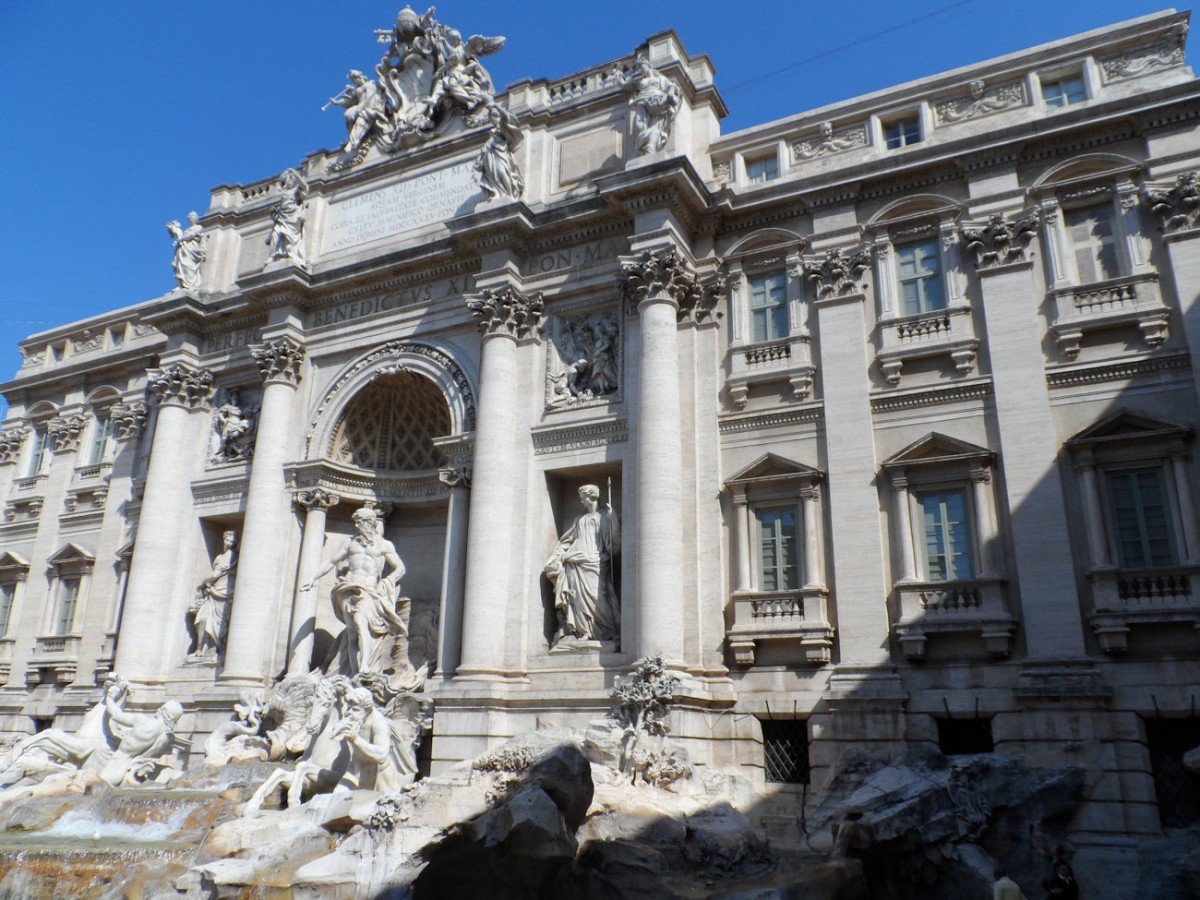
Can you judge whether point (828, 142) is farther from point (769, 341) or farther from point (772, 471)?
point (772, 471)

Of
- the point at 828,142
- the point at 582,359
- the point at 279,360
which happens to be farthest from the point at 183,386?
the point at 828,142

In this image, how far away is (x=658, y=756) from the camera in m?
14.5

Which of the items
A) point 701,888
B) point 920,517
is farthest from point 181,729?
point 920,517

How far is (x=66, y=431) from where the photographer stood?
28.0m

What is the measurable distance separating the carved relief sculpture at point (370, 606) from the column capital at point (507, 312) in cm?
495

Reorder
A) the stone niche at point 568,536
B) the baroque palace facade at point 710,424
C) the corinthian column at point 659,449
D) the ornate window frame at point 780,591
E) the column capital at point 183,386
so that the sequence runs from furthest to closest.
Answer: the column capital at point 183,386 < the stone niche at point 568,536 < the corinthian column at point 659,449 < the ornate window frame at point 780,591 < the baroque palace facade at point 710,424

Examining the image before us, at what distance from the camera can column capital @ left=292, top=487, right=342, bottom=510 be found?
21.7 meters

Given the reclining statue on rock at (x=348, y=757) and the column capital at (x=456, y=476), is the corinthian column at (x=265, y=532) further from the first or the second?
the reclining statue on rock at (x=348, y=757)

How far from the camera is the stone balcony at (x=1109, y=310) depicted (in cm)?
1531

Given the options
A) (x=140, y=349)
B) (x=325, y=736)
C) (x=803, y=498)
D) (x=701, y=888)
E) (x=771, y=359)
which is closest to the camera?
(x=701, y=888)

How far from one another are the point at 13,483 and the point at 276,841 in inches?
854

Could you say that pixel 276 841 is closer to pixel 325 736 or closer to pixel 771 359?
pixel 325 736

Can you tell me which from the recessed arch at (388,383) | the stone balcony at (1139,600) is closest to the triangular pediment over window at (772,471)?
the stone balcony at (1139,600)

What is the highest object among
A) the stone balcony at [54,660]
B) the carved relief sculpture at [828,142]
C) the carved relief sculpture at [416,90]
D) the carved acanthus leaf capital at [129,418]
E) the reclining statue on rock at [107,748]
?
the carved relief sculpture at [416,90]
